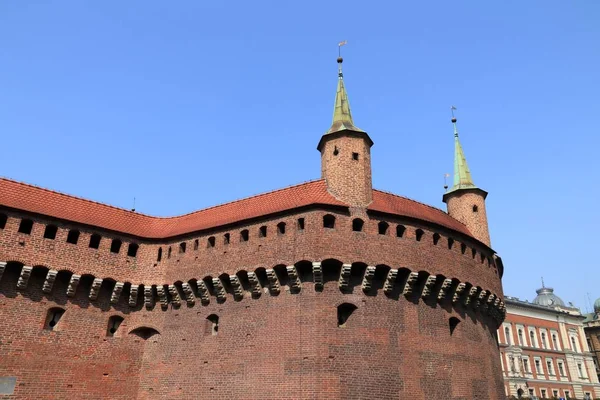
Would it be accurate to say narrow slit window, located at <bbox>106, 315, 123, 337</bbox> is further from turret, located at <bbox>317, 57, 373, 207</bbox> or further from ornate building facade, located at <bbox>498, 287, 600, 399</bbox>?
ornate building facade, located at <bbox>498, 287, 600, 399</bbox>

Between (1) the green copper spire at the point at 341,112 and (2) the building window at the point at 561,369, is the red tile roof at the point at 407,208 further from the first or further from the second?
(2) the building window at the point at 561,369

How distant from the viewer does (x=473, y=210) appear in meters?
27.7

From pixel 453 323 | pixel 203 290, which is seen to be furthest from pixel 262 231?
pixel 453 323

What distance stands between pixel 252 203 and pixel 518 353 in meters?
37.4

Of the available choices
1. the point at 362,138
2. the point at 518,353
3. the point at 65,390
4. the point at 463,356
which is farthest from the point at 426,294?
the point at 518,353

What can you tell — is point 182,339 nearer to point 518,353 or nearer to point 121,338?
point 121,338

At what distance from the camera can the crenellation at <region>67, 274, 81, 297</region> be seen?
71.5 ft

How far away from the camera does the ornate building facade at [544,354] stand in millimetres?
48969

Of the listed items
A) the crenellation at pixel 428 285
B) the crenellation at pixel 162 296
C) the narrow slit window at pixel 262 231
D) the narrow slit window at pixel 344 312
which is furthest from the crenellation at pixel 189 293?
the crenellation at pixel 428 285

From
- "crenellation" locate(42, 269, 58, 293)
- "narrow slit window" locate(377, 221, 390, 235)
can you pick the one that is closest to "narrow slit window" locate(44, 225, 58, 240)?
"crenellation" locate(42, 269, 58, 293)

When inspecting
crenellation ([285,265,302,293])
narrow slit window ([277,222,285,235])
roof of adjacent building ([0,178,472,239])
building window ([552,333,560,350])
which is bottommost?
crenellation ([285,265,302,293])

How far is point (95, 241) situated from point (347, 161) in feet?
39.0

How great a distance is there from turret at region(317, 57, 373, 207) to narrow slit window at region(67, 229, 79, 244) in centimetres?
1118

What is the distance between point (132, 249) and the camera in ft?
79.6
